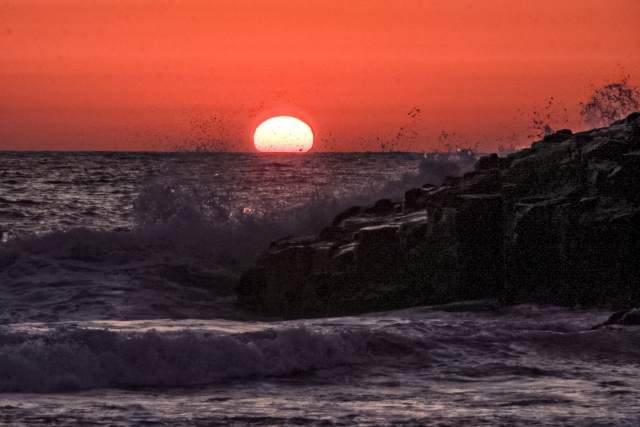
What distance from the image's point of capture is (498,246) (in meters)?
11.5

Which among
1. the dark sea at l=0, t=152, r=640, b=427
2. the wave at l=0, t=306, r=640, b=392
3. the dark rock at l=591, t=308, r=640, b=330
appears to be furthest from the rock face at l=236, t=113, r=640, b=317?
the wave at l=0, t=306, r=640, b=392

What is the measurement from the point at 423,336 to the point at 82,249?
955 centimetres

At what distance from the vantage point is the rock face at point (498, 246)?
1049cm

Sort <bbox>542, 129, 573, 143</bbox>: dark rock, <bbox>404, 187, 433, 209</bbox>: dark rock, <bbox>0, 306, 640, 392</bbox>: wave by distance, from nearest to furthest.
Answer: <bbox>0, 306, 640, 392</bbox>: wave
<bbox>542, 129, 573, 143</bbox>: dark rock
<bbox>404, 187, 433, 209</bbox>: dark rock

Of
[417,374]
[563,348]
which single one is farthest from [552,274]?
[417,374]

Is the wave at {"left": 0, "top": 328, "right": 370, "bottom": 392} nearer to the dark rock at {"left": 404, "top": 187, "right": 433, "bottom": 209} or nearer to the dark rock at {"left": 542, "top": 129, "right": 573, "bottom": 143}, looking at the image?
the dark rock at {"left": 404, "top": 187, "right": 433, "bottom": 209}

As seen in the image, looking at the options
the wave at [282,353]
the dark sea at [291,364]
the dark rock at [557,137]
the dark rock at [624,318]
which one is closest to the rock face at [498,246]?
the dark rock at [557,137]

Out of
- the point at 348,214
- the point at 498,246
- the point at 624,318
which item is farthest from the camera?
the point at 348,214

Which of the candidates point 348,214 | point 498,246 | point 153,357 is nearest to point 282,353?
point 153,357

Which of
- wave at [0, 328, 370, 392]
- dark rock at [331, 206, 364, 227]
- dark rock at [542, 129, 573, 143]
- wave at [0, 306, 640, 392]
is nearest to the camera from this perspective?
wave at [0, 328, 370, 392]

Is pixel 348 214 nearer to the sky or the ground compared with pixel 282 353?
nearer to the sky

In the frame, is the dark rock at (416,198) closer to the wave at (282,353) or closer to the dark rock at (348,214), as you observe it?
the dark rock at (348,214)

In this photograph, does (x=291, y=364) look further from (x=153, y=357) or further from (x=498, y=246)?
(x=498, y=246)

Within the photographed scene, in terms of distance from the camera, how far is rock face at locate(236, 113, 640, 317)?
1049 centimetres
